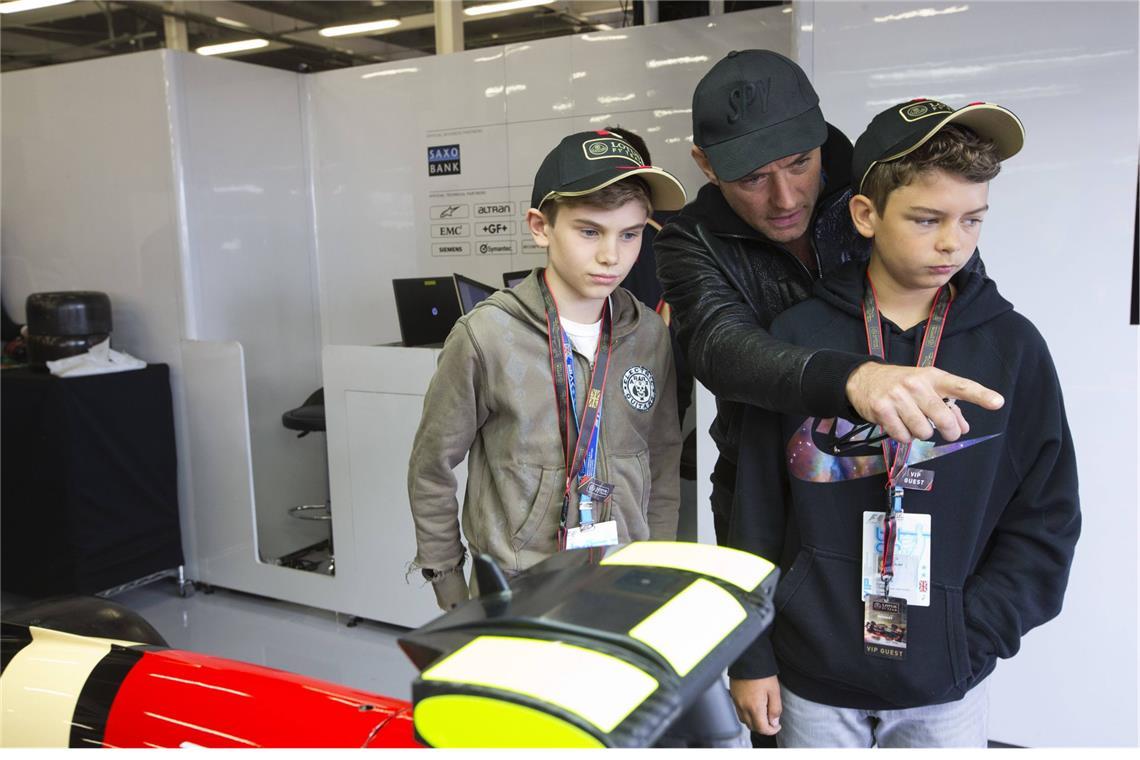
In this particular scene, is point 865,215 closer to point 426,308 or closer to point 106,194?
point 426,308

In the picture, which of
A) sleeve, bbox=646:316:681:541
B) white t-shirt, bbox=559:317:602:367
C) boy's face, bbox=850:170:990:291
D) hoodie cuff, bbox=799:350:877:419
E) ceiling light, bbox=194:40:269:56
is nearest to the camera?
hoodie cuff, bbox=799:350:877:419

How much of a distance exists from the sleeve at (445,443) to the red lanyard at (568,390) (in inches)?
5.2

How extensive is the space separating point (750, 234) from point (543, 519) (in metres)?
0.58

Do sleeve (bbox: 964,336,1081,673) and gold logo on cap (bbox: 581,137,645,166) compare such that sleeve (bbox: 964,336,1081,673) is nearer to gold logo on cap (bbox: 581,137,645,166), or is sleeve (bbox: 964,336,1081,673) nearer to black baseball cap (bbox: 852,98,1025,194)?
black baseball cap (bbox: 852,98,1025,194)

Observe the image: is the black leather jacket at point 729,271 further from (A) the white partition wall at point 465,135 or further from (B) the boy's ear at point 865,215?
(A) the white partition wall at point 465,135

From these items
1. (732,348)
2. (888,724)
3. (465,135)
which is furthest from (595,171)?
(465,135)

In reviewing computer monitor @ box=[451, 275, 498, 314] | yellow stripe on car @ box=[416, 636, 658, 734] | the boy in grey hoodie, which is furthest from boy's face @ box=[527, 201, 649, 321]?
computer monitor @ box=[451, 275, 498, 314]

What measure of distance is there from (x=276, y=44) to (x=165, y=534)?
5442mm

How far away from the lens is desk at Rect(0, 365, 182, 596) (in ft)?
12.3

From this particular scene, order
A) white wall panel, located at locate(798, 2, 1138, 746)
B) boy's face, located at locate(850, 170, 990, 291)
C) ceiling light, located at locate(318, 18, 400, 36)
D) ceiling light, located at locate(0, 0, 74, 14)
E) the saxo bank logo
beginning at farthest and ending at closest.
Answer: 1. ceiling light, located at locate(0, 0, 74, 14)
2. ceiling light, located at locate(318, 18, 400, 36)
3. the saxo bank logo
4. white wall panel, located at locate(798, 2, 1138, 746)
5. boy's face, located at locate(850, 170, 990, 291)

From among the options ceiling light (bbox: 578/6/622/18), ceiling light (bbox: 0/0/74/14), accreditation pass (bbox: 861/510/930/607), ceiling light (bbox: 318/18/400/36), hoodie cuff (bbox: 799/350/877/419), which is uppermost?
ceiling light (bbox: 0/0/74/14)

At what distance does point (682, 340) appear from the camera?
1.41 meters
